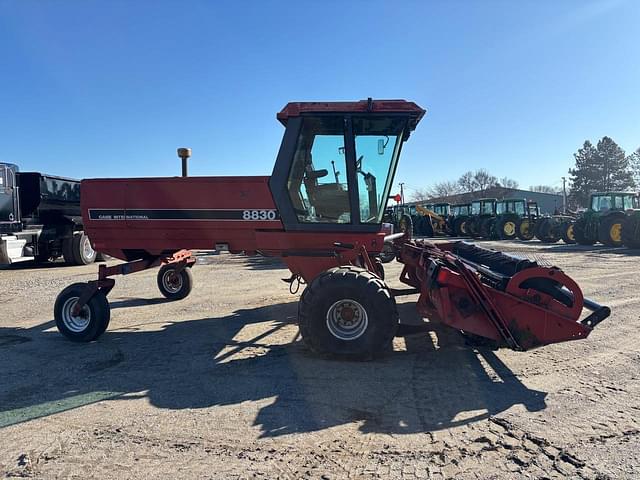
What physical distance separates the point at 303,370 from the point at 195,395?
100cm

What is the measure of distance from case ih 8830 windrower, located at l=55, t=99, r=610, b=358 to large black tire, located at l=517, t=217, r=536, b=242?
1901 centimetres

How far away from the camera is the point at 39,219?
13383 mm

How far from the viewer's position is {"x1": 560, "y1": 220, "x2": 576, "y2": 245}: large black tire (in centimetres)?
2006

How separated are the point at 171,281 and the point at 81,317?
2604mm

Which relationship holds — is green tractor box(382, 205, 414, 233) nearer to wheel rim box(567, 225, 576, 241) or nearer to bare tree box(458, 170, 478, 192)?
wheel rim box(567, 225, 576, 241)

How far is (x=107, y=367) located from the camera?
4414 mm

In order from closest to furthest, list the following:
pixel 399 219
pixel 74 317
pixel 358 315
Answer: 1. pixel 358 315
2. pixel 74 317
3. pixel 399 219

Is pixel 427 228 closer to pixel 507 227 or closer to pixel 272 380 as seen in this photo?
pixel 507 227

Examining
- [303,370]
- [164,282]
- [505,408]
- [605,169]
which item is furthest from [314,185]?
[605,169]

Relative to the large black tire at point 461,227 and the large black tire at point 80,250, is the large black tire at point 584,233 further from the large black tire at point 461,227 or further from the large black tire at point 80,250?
the large black tire at point 80,250

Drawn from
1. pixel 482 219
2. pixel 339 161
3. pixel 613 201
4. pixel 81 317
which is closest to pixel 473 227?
pixel 482 219

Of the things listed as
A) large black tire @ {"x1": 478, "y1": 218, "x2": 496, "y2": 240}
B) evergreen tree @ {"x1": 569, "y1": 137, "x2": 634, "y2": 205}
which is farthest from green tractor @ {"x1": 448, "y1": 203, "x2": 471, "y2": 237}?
evergreen tree @ {"x1": 569, "y1": 137, "x2": 634, "y2": 205}

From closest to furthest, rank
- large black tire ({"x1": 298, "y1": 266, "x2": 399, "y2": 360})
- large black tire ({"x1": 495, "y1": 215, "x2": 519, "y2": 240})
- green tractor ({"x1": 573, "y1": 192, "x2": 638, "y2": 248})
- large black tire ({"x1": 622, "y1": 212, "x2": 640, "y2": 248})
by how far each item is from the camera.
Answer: large black tire ({"x1": 298, "y1": 266, "x2": 399, "y2": 360})
large black tire ({"x1": 622, "y1": 212, "x2": 640, "y2": 248})
green tractor ({"x1": 573, "y1": 192, "x2": 638, "y2": 248})
large black tire ({"x1": 495, "y1": 215, "x2": 519, "y2": 240})

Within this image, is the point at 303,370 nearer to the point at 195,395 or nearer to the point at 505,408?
the point at 195,395
